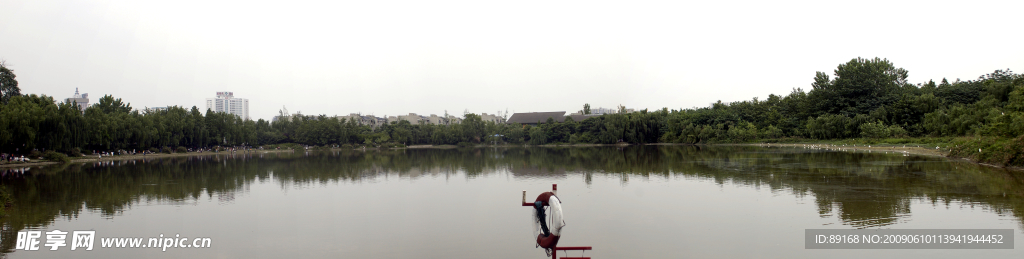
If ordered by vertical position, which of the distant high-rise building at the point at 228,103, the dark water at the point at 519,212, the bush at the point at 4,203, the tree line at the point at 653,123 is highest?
the distant high-rise building at the point at 228,103

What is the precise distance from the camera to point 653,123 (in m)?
→ 65.7

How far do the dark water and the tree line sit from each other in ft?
34.1

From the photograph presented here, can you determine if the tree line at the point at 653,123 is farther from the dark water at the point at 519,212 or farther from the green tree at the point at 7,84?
the dark water at the point at 519,212

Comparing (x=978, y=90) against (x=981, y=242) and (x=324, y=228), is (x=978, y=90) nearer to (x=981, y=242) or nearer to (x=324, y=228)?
(x=981, y=242)

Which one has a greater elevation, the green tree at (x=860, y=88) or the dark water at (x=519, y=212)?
the green tree at (x=860, y=88)

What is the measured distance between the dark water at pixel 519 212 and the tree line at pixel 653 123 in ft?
34.1

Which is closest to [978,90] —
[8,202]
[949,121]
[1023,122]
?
[949,121]

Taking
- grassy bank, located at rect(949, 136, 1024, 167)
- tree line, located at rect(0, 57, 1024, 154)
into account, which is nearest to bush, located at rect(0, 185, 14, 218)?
tree line, located at rect(0, 57, 1024, 154)

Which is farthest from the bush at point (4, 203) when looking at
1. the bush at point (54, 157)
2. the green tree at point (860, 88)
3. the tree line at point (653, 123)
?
the green tree at point (860, 88)

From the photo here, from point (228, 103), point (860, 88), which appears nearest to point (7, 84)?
point (860, 88)

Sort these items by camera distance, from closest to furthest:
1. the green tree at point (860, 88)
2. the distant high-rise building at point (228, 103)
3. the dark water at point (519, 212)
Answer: the dark water at point (519, 212) < the green tree at point (860, 88) < the distant high-rise building at point (228, 103)

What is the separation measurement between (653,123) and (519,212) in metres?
56.4

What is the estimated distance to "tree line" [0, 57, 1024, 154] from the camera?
104 feet

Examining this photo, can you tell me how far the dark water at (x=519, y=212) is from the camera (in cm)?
864
